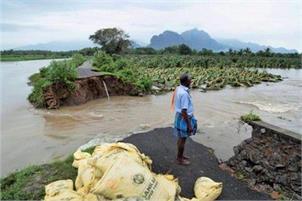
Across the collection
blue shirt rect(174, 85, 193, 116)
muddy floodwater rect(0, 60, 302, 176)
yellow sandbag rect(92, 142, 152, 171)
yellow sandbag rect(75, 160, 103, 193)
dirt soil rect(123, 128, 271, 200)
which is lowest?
muddy floodwater rect(0, 60, 302, 176)

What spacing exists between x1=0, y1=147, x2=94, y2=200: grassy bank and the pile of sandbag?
0.65 metres

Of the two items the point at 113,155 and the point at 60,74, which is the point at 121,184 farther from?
the point at 60,74

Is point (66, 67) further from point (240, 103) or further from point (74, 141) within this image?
point (240, 103)

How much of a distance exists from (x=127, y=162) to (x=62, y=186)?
1074 millimetres

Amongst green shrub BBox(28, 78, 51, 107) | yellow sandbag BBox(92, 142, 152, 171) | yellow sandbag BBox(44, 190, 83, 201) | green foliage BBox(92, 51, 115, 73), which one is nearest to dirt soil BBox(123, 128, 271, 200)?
yellow sandbag BBox(92, 142, 152, 171)

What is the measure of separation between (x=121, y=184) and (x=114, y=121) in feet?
26.5

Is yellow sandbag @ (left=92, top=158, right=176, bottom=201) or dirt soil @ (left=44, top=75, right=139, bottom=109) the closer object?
yellow sandbag @ (left=92, top=158, right=176, bottom=201)

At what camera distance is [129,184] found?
13.0ft

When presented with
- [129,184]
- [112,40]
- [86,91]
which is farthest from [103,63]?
[112,40]

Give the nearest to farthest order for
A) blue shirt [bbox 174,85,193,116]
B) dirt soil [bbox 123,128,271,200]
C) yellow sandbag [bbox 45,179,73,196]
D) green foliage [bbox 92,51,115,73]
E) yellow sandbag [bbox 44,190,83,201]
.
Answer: yellow sandbag [bbox 44,190,83,201]
yellow sandbag [bbox 45,179,73,196]
dirt soil [bbox 123,128,271,200]
blue shirt [bbox 174,85,193,116]
green foliage [bbox 92,51,115,73]

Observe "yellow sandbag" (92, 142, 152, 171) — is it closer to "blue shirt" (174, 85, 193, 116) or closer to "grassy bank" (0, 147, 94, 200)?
"blue shirt" (174, 85, 193, 116)

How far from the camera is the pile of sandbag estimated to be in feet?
12.9

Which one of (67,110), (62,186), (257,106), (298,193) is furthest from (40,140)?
(257,106)

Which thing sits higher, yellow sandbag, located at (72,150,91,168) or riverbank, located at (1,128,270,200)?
yellow sandbag, located at (72,150,91,168)
